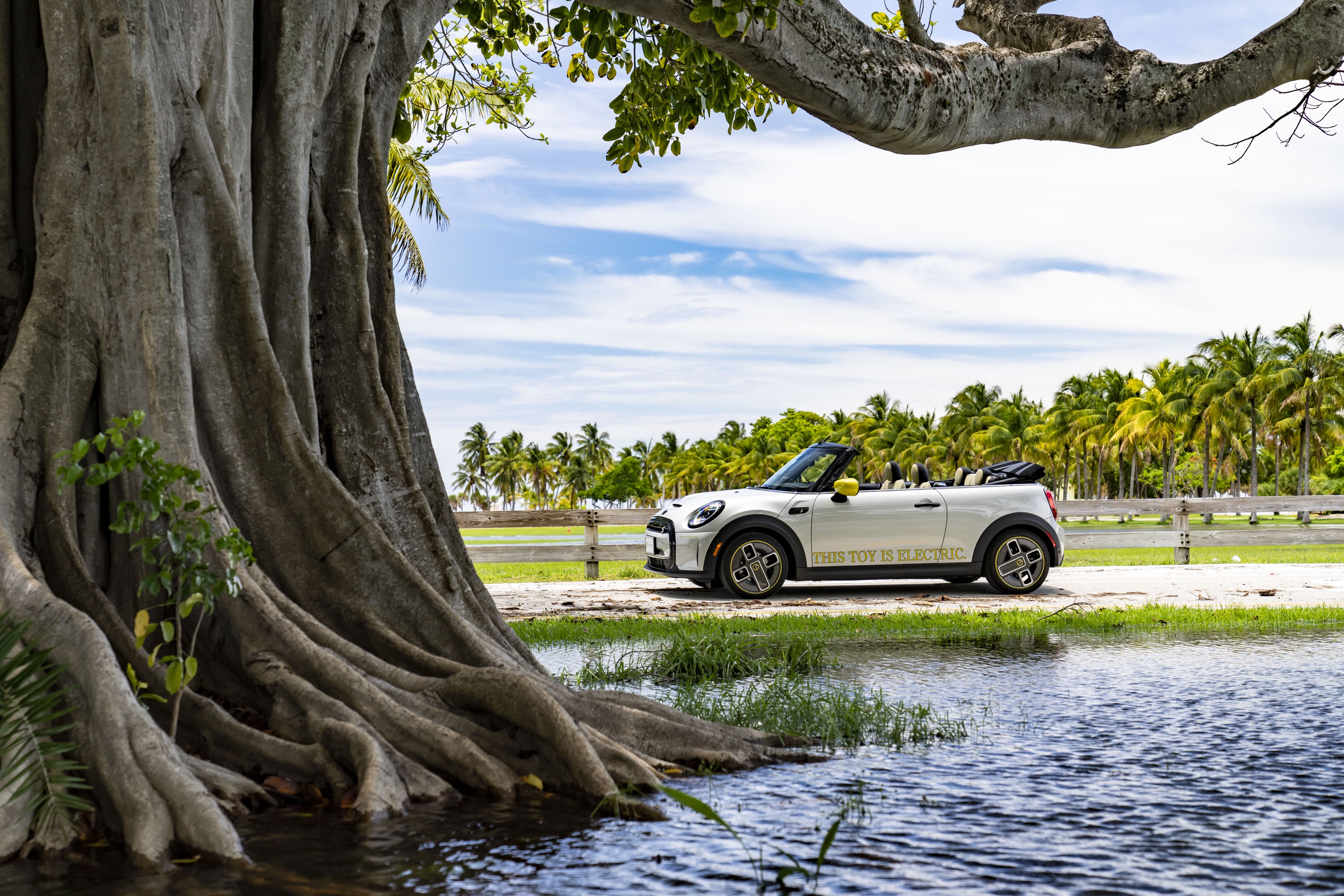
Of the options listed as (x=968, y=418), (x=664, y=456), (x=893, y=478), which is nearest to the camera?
(x=893, y=478)

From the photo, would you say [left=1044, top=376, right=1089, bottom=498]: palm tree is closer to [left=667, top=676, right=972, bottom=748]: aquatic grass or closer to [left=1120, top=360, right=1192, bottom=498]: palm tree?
[left=1120, top=360, right=1192, bottom=498]: palm tree

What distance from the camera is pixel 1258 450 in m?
88.8

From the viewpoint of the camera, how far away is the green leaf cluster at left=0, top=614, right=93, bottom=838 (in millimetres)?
3266

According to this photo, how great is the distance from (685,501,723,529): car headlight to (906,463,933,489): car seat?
98.1 inches

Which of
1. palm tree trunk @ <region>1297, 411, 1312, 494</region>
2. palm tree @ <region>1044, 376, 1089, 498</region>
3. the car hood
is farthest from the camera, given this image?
palm tree @ <region>1044, 376, 1089, 498</region>

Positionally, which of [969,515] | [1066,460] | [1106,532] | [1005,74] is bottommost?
[1106,532]

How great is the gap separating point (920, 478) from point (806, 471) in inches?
62.0

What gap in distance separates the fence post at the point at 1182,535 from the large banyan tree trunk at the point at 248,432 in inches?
631

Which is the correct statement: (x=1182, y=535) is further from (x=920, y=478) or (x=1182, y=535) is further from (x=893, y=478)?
(x=893, y=478)

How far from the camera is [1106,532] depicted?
761 inches

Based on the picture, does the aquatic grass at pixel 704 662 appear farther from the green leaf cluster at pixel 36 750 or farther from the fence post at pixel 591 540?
the fence post at pixel 591 540

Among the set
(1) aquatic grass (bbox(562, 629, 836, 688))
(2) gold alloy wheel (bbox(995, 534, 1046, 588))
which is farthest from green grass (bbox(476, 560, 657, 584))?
(1) aquatic grass (bbox(562, 629, 836, 688))

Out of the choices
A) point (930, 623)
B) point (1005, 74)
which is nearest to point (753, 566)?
point (930, 623)

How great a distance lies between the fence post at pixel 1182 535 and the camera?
61.0ft
